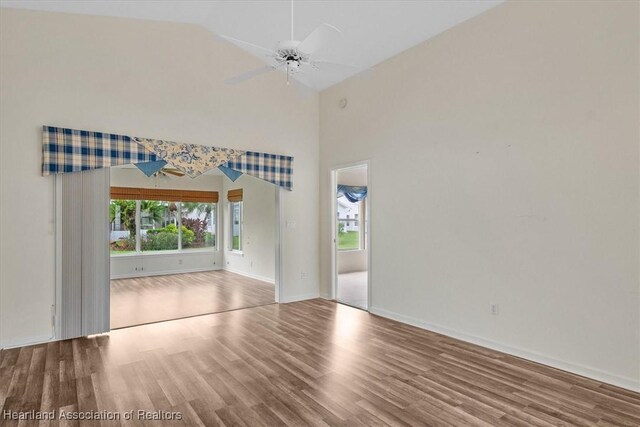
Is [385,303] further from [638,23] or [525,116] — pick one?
[638,23]

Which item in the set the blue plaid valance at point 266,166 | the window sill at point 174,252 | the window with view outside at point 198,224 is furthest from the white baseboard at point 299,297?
the window with view outside at point 198,224

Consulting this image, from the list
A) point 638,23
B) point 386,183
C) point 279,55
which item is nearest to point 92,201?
point 279,55

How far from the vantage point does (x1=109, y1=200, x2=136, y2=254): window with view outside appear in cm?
814

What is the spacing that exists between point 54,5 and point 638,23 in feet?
18.2

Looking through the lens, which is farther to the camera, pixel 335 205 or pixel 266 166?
pixel 335 205

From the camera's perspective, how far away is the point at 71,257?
3984 mm

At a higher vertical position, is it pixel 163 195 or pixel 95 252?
pixel 163 195

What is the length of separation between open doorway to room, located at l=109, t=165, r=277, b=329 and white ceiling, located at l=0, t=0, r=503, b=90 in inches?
117

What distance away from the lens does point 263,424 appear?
2338 millimetres

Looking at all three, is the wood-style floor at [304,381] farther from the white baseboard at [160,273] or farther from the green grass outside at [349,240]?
the green grass outside at [349,240]

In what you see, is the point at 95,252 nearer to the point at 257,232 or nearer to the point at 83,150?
the point at 83,150

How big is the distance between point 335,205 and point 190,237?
475 centimetres

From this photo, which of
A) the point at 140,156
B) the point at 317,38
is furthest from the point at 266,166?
the point at 317,38

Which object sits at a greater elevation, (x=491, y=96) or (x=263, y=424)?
(x=491, y=96)
